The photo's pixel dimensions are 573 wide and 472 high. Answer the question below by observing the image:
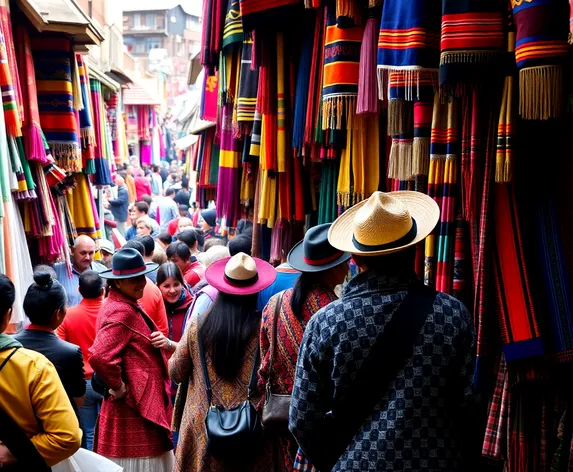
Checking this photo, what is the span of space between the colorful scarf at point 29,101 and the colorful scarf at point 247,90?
174cm

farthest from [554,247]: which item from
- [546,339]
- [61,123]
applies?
[61,123]

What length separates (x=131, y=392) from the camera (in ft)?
16.8

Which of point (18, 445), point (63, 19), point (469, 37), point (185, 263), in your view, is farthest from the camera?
point (185, 263)

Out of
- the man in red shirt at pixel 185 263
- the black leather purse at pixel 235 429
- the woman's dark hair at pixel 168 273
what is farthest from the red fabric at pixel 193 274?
the black leather purse at pixel 235 429

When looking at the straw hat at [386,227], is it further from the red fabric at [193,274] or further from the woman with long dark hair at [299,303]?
the red fabric at [193,274]

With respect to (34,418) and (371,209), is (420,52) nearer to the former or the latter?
(371,209)

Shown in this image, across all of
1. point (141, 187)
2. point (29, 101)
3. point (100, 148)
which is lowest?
point (141, 187)

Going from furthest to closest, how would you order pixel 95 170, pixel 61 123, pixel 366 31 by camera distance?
1. pixel 95 170
2. pixel 61 123
3. pixel 366 31

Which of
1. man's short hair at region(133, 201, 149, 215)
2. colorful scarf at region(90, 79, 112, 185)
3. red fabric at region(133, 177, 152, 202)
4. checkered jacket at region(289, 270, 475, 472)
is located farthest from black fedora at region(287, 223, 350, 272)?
red fabric at region(133, 177, 152, 202)

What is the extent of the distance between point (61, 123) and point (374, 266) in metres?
4.99

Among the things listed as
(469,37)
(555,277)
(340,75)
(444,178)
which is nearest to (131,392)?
(340,75)

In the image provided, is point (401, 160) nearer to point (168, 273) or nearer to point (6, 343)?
point (6, 343)

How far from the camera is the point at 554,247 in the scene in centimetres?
334

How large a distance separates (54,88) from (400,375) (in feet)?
17.4
